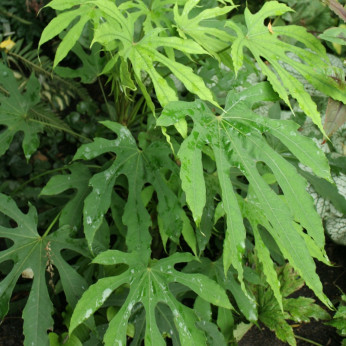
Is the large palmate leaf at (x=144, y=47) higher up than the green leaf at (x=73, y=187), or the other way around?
the large palmate leaf at (x=144, y=47)

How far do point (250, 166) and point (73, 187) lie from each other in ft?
2.42

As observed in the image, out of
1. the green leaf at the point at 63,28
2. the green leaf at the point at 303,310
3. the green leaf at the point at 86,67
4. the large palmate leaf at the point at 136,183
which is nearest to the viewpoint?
the green leaf at the point at 63,28

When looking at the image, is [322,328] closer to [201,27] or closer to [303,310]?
[303,310]

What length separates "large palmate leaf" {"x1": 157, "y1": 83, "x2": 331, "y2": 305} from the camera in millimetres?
1095

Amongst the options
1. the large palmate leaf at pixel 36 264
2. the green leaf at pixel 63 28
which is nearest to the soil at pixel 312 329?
the large palmate leaf at pixel 36 264

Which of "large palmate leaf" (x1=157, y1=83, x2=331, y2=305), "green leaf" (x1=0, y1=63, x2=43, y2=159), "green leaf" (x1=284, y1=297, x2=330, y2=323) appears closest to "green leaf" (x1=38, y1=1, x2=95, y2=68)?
"large palmate leaf" (x1=157, y1=83, x2=331, y2=305)

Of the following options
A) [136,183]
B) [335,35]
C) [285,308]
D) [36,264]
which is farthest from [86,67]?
[285,308]

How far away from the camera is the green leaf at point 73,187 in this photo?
1531mm

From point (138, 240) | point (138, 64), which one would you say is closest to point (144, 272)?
point (138, 240)

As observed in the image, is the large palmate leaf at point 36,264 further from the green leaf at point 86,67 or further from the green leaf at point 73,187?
the green leaf at point 86,67

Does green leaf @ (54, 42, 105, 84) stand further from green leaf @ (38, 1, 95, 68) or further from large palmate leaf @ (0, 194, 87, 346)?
large palmate leaf @ (0, 194, 87, 346)

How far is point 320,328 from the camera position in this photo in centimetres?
209

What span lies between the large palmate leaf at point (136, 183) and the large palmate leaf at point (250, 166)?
0.32 m

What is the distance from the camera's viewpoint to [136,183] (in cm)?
151
